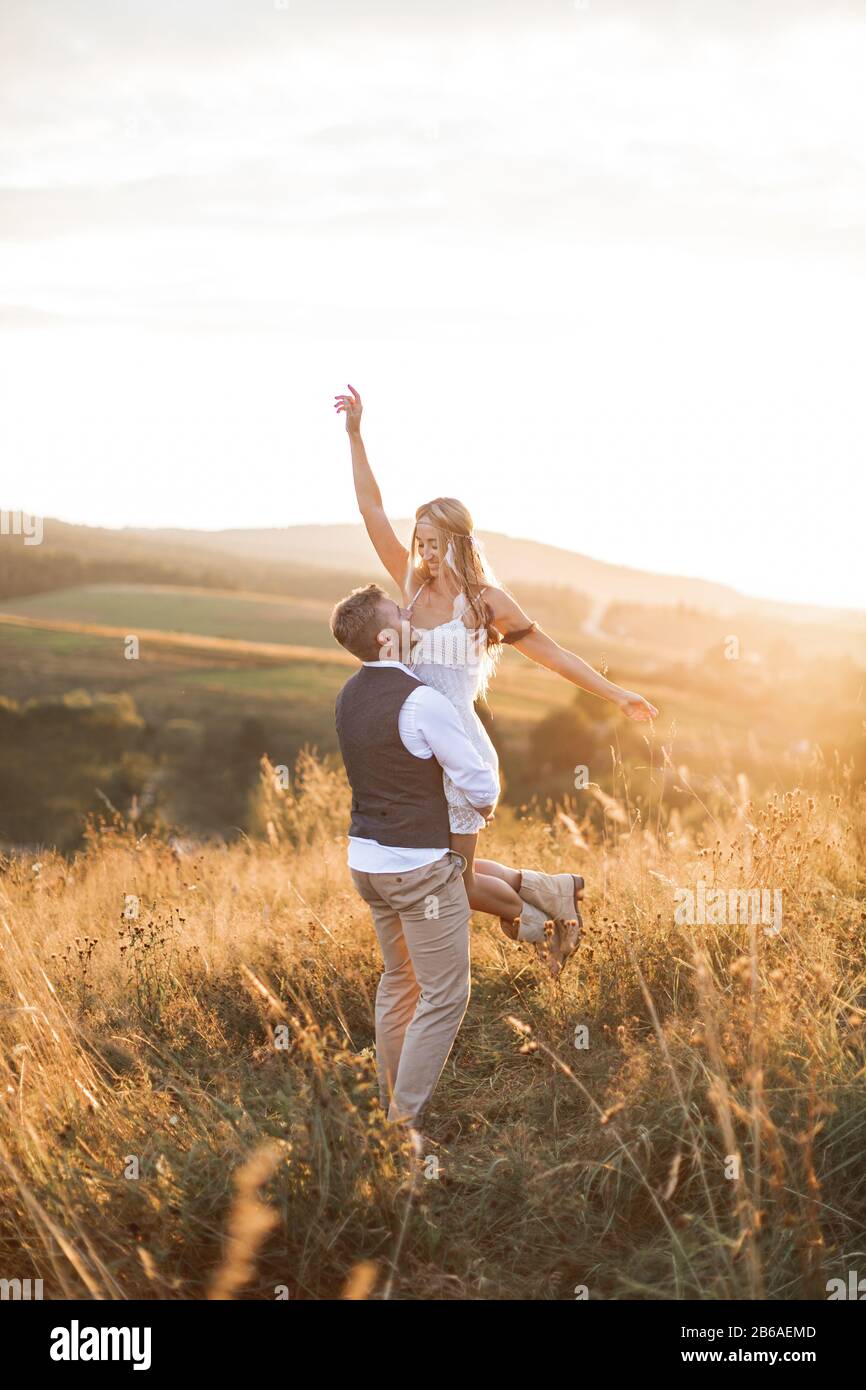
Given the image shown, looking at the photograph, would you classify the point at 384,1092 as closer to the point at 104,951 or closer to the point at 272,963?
the point at 272,963

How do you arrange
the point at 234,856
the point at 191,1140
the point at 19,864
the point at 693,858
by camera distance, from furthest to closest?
1. the point at 234,856
2. the point at 19,864
3. the point at 693,858
4. the point at 191,1140

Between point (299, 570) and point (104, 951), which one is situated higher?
point (299, 570)

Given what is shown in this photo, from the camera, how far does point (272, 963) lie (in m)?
4.91

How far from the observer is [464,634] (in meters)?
3.86

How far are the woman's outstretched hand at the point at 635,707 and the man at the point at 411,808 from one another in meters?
0.81

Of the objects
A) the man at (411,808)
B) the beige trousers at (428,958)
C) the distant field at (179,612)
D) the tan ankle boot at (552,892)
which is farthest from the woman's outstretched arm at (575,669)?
the distant field at (179,612)

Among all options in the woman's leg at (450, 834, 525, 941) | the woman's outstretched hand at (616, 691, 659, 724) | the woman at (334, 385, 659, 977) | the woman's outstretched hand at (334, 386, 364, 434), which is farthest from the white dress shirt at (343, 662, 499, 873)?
the woman's outstretched hand at (334, 386, 364, 434)

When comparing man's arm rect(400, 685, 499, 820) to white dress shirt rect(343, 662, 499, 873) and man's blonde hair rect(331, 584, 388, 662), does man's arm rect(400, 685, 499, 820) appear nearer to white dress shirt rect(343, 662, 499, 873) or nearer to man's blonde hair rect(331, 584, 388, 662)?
white dress shirt rect(343, 662, 499, 873)

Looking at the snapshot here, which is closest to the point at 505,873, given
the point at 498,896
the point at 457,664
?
the point at 498,896

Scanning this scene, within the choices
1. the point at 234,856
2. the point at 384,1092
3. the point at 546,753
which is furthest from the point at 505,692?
the point at 384,1092

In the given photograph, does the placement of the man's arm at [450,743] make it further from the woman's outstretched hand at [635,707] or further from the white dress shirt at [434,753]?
the woman's outstretched hand at [635,707]

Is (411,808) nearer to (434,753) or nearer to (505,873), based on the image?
(434,753)

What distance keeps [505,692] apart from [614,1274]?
4385 cm

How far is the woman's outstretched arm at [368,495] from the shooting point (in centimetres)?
437
